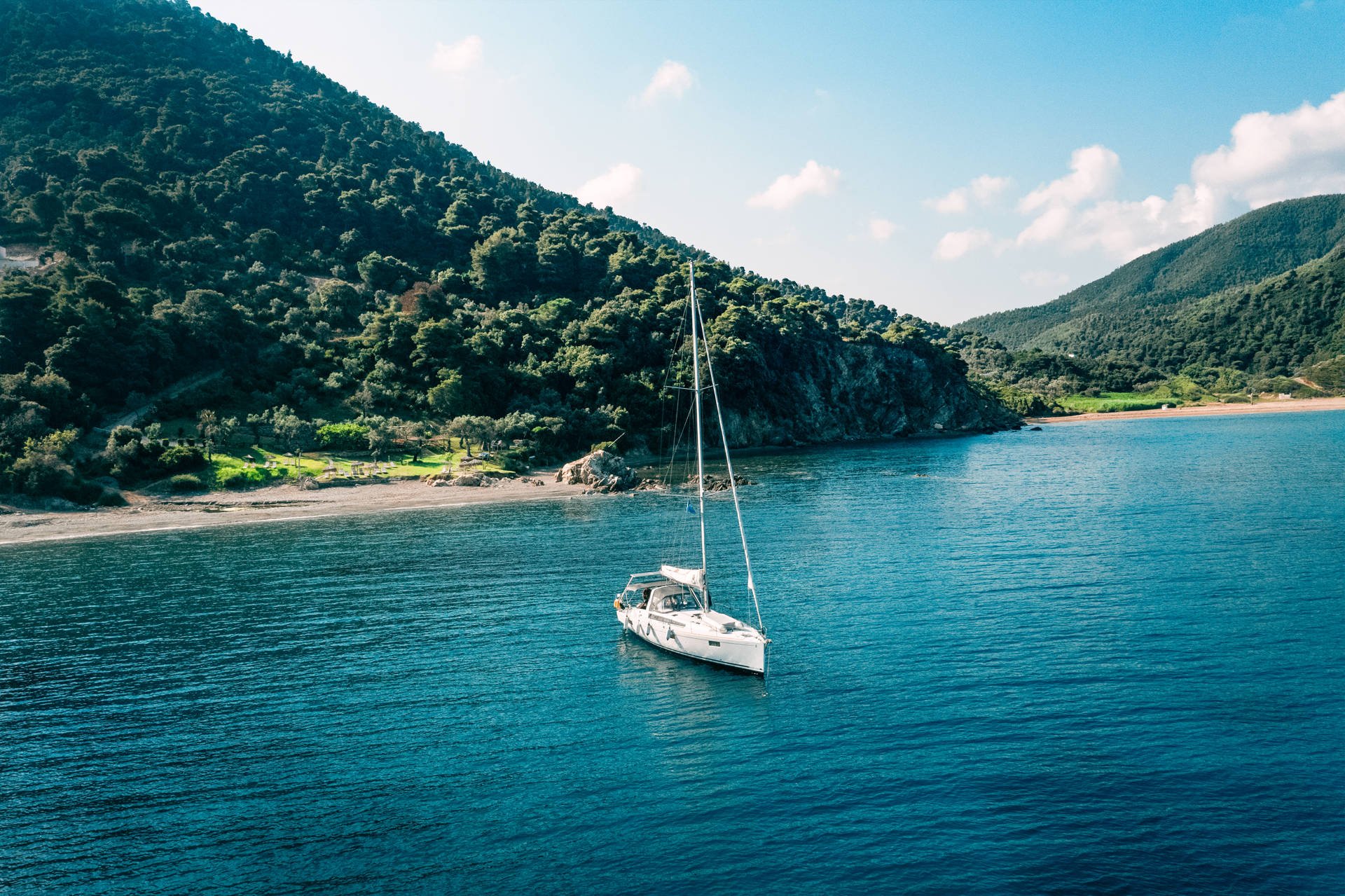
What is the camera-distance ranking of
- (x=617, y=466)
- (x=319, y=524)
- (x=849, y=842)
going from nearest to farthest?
(x=849, y=842), (x=319, y=524), (x=617, y=466)

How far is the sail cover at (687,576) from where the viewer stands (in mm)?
38562

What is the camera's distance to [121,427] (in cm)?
9069

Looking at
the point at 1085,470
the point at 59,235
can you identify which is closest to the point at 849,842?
the point at 1085,470

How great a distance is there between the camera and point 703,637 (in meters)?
35.0

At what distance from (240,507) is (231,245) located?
97860 millimetres

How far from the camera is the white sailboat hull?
110 feet

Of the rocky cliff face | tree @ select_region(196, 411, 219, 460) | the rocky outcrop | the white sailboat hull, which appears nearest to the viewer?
the white sailboat hull

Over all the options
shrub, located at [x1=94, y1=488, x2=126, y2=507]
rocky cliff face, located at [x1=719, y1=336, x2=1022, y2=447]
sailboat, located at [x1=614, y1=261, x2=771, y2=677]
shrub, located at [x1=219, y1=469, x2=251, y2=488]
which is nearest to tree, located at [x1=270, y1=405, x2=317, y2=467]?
shrub, located at [x1=219, y1=469, x2=251, y2=488]

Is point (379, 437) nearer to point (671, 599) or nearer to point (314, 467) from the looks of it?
point (314, 467)

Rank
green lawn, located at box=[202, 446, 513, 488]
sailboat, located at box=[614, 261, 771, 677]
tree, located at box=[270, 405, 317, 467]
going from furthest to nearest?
tree, located at box=[270, 405, 317, 467]
green lawn, located at box=[202, 446, 513, 488]
sailboat, located at box=[614, 261, 771, 677]

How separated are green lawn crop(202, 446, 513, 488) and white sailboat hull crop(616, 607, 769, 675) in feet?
231

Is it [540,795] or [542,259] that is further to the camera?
[542,259]

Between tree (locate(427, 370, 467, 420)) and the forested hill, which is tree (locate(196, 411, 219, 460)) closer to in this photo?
the forested hill

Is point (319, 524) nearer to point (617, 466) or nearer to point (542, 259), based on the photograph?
point (617, 466)
